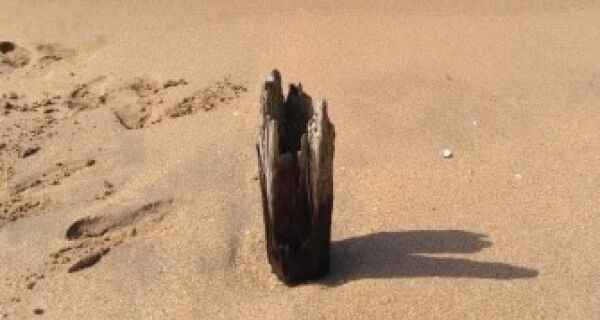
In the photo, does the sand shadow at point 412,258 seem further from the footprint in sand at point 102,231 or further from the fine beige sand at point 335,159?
the footprint in sand at point 102,231

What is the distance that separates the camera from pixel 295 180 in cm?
333

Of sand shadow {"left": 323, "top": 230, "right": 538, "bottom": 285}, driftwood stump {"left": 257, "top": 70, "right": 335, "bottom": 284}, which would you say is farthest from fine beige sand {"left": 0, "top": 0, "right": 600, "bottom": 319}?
driftwood stump {"left": 257, "top": 70, "right": 335, "bottom": 284}

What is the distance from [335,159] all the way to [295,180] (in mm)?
1370

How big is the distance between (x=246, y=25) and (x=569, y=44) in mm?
2253

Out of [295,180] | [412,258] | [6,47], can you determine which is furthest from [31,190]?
[6,47]

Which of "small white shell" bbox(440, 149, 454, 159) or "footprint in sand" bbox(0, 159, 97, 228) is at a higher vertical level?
"small white shell" bbox(440, 149, 454, 159)

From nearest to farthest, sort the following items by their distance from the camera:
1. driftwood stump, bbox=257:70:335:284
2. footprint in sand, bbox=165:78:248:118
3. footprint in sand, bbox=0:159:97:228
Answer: driftwood stump, bbox=257:70:335:284
footprint in sand, bbox=0:159:97:228
footprint in sand, bbox=165:78:248:118

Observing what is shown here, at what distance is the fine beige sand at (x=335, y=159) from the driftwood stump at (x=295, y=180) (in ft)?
0.47

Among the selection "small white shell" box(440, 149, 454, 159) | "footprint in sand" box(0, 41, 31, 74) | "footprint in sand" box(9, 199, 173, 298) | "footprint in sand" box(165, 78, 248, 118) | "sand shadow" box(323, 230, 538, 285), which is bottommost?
"footprint in sand" box(9, 199, 173, 298)

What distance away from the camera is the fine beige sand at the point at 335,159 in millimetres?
3594

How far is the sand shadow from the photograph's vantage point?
3.57m

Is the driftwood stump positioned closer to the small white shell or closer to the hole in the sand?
the small white shell

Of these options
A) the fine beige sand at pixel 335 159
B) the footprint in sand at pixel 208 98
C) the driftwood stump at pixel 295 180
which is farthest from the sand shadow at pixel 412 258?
the footprint in sand at pixel 208 98

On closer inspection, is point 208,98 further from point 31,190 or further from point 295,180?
point 295,180
